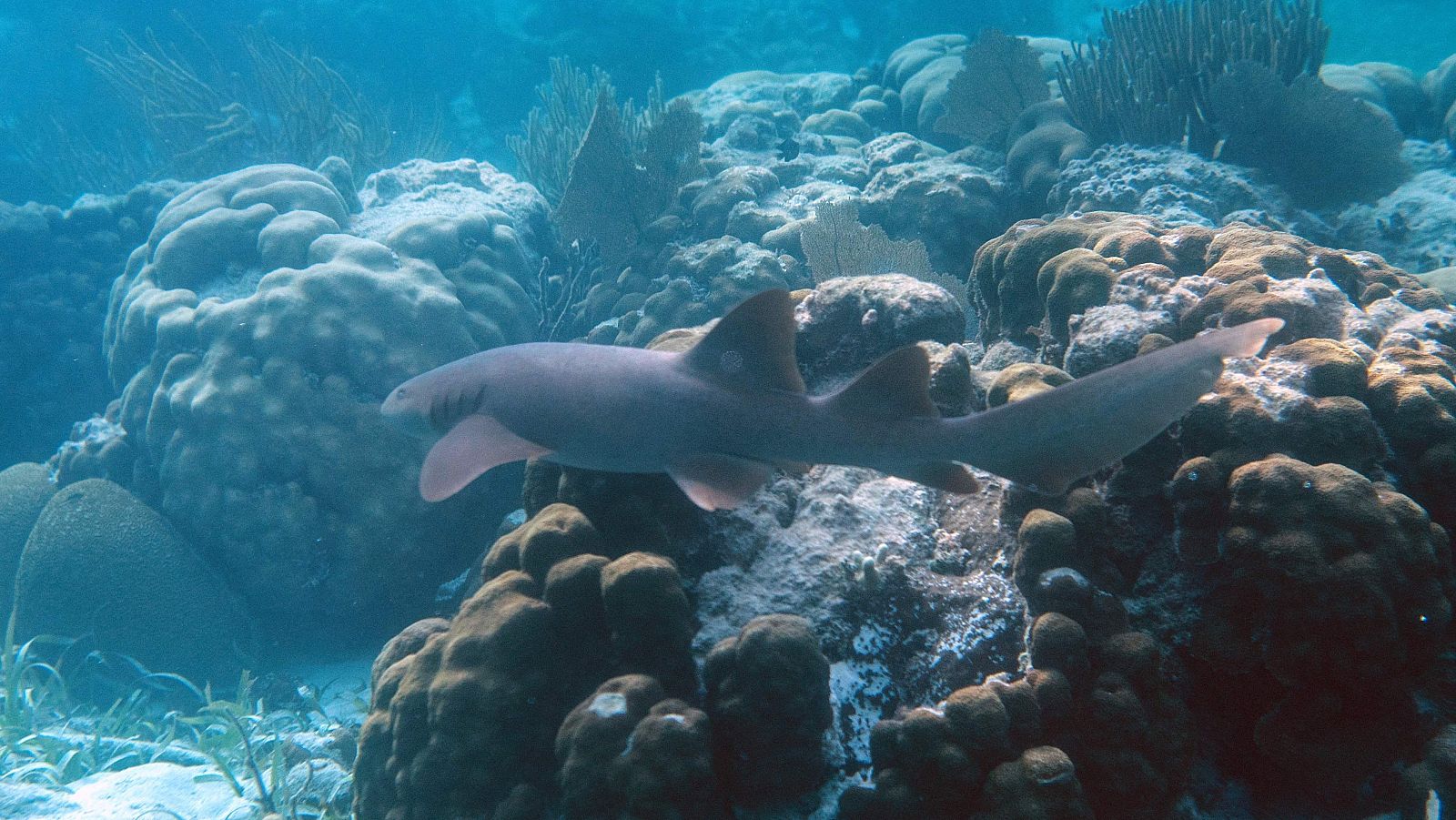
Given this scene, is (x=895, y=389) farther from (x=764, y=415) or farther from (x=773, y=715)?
(x=773, y=715)

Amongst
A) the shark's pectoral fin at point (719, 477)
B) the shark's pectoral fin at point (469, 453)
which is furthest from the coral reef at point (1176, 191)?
the shark's pectoral fin at point (469, 453)

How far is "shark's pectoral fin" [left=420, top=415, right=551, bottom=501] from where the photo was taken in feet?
8.10

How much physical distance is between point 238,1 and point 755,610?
32261 mm

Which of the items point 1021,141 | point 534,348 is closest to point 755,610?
point 534,348

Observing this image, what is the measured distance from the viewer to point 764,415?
2.30 meters

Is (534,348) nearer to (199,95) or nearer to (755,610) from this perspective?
(755,610)

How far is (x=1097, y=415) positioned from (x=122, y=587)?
28.4 ft

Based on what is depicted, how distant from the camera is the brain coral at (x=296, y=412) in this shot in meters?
6.12

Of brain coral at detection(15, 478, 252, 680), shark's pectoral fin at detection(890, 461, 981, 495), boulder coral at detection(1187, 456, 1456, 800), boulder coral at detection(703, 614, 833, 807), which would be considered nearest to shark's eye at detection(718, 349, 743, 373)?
shark's pectoral fin at detection(890, 461, 981, 495)

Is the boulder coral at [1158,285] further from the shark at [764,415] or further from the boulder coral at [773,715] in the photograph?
the boulder coral at [773,715]

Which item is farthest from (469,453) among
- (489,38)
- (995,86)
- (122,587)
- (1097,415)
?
(489,38)

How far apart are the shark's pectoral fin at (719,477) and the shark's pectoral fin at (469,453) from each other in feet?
1.87

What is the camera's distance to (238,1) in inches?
943

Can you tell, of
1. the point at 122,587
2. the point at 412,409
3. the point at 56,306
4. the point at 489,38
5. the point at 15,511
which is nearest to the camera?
the point at 412,409
